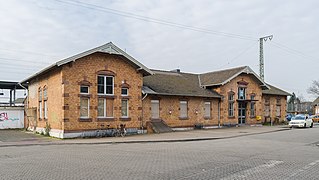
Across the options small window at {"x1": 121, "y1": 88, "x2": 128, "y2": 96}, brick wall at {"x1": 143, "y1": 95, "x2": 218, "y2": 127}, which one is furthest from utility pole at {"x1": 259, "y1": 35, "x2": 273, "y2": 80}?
small window at {"x1": 121, "y1": 88, "x2": 128, "y2": 96}

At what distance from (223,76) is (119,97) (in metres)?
15.0

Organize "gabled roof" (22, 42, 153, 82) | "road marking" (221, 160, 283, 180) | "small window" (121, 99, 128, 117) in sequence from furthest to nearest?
"small window" (121, 99, 128, 117)
"gabled roof" (22, 42, 153, 82)
"road marking" (221, 160, 283, 180)

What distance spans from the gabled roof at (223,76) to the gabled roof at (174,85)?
97cm

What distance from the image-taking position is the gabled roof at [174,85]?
30266 millimetres

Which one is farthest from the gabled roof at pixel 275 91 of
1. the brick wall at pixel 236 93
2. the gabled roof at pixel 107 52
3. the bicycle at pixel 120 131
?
the bicycle at pixel 120 131

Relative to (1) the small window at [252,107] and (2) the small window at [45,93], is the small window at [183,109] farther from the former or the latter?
(2) the small window at [45,93]

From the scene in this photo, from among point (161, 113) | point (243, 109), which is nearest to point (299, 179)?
point (161, 113)

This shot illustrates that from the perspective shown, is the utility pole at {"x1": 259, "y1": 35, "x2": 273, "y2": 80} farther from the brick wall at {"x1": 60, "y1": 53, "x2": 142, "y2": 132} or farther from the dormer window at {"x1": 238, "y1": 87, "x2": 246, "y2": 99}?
the brick wall at {"x1": 60, "y1": 53, "x2": 142, "y2": 132}

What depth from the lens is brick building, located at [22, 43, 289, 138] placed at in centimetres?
2398

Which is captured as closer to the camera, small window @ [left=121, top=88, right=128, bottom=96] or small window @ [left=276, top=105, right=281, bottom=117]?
small window @ [left=121, top=88, right=128, bottom=96]

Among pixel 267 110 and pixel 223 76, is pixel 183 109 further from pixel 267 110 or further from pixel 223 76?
pixel 267 110

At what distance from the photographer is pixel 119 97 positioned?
86.4 feet

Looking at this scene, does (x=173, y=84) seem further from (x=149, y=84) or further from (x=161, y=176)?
(x=161, y=176)

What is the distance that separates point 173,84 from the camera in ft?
109
